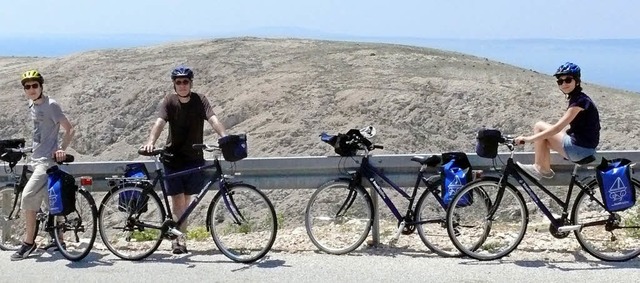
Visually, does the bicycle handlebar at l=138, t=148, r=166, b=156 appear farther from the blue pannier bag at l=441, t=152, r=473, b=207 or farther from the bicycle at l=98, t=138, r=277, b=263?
the blue pannier bag at l=441, t=152, r=473, b=207

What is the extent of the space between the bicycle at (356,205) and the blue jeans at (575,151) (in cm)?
123

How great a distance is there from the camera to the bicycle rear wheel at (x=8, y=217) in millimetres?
9266

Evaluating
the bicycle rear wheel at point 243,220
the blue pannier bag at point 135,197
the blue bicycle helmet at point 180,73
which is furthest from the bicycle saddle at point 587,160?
the blue pannier bag at point 135,197

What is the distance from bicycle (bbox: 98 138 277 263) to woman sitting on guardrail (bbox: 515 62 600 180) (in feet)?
8.77

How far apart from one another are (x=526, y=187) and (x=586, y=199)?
564 mm

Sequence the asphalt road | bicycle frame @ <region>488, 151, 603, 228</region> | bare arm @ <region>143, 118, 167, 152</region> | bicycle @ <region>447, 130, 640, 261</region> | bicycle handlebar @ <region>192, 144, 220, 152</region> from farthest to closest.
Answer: bare arm @ <region>143, 118, 167, 152</region> < bicycle handlebar @ <region>192, 144, 220, 152</region> < bicycle frame @ <region>488, 151, 603, 228</region> < bicycle @ <region>447, 130, 640, 261</region> < the asphalt road

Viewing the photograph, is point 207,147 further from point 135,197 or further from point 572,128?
point 572,128

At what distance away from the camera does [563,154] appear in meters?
8.29

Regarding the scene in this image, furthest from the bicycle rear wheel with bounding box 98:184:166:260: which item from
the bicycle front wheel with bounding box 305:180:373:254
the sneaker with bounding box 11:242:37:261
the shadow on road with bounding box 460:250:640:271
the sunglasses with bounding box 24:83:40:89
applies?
the shadow on road with bounding box 460:250:640:271

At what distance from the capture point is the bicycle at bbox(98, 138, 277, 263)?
8.48 metres

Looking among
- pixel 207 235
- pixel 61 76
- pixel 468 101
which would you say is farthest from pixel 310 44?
pixel 207 235

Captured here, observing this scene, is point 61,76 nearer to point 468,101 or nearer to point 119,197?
point 468,101

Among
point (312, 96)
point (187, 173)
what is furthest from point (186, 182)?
point (312, 96)

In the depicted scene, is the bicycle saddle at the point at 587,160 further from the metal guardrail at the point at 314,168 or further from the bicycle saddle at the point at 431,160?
the bicycle saddle at the point at 431,160
